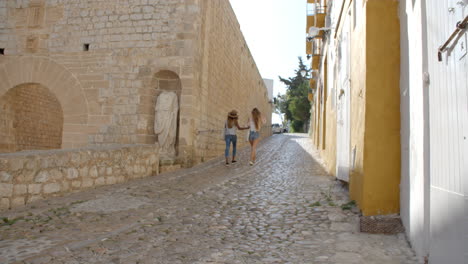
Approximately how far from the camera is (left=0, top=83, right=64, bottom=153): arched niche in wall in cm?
1033

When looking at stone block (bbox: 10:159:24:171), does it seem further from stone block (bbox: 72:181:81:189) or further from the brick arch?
the brick arch

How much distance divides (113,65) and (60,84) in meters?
1.68

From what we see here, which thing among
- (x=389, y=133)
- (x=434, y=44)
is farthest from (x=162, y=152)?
(x=434, y=44)

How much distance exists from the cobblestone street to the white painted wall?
0.90ft

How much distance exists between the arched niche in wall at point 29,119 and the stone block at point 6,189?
23.4 feet

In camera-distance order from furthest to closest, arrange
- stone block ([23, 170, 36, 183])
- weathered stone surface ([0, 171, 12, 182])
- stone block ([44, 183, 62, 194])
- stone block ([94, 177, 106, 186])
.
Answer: stone block ([94, 177, 106, 186])
stone block ([44, 183, 62, 194])
stone block ([23, 170, 36, 183])
weathered stone surface ([0, 171, 12, 182])

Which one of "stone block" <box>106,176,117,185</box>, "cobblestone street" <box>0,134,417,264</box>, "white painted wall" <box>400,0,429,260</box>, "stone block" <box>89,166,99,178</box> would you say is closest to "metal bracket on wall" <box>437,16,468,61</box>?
"white painted wall" <box>400,0,429,260</box>

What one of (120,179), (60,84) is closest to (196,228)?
(120,179)

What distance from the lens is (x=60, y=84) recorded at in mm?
9719

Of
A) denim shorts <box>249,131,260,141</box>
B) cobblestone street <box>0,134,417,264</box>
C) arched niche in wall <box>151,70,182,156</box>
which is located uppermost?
arched niche in wall <box>151,70,182,156</box>

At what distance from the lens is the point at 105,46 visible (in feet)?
31.2

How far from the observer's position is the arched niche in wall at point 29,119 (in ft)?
33.9

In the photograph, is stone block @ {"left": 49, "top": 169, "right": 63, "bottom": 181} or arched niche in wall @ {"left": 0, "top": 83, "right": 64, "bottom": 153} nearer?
stone block @ {"left": 49, "top": 169, "right": 63, "bottom": 181}

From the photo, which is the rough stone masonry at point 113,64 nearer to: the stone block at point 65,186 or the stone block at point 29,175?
the stone block at point 65,186
